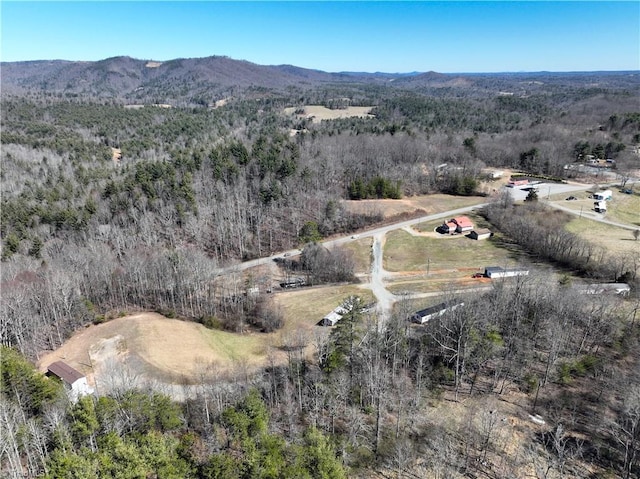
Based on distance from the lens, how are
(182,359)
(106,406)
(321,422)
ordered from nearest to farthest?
(106,406)
(321,422)
(182,359)

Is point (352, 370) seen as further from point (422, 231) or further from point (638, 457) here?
point (422, 231)

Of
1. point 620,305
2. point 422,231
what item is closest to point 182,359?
point 620,305

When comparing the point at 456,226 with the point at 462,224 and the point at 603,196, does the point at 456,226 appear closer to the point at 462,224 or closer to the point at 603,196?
the point at 462,224

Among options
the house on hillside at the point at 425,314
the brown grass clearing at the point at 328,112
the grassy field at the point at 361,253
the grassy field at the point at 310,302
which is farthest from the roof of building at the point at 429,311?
the brown grass clearing at the point at 328,112

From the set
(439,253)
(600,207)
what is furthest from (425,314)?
(600,207)

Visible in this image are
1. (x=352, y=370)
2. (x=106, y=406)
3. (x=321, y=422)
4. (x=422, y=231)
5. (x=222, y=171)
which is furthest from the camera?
(x=222, y=171)

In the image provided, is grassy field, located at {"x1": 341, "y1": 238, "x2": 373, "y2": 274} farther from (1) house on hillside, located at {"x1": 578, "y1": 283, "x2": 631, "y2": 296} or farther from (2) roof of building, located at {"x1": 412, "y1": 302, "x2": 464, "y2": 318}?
(1) house on hillside, located at {"x1": 578, "y1": 283, "x2": 631, "y2": 296}
